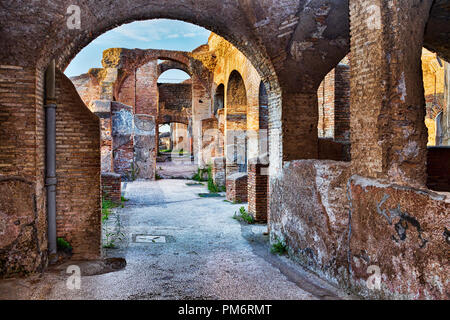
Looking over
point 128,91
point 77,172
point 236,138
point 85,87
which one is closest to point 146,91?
point 128,91

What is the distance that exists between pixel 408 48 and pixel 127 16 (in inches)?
161

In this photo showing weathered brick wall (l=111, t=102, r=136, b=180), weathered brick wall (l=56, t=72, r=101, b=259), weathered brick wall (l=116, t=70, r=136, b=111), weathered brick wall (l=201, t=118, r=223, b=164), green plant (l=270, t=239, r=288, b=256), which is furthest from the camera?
weathered brick wall (l=116, t=70, r=136, b=111)

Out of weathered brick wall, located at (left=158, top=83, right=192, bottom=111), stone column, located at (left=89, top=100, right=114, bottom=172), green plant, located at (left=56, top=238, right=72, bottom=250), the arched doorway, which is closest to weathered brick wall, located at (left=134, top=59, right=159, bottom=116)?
weathered brick wall, located at (left=158, top=83, right=192, bottom=111)

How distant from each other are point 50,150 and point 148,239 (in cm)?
255

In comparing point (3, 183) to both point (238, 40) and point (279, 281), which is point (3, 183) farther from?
point (238, 40)

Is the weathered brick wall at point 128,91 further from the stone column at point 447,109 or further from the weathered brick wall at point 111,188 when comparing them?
the stone column at point 447,109

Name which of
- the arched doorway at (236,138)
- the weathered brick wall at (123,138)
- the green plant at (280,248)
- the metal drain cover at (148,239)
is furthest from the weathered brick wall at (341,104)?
the weathered brick wall at (123,138)

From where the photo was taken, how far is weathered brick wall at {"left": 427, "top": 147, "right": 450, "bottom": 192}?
6.88 m

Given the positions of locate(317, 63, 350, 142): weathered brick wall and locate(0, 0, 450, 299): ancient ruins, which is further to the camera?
locate(317, 63, 350, 142): weathered brick wall

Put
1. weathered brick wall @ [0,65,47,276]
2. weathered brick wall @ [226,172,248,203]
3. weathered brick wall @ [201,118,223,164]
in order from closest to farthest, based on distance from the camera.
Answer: weathered brick wall @ [0,65,47,276] < weathered brick wall @ [226,172,248,203] < weathered brick wall @ [201,118,223,164]

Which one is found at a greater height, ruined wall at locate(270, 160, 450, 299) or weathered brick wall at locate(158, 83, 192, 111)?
weathered brick wall at locate(158, 83, 192, 111)

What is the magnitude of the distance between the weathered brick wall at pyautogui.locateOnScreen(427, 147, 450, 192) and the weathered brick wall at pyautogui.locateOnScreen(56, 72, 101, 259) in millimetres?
6286

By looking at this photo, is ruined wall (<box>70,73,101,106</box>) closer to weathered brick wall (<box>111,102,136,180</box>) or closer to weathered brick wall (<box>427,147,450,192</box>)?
weathered brick wall (<box>111,102,136,180</box>)

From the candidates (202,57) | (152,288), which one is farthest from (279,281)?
(202,57)
